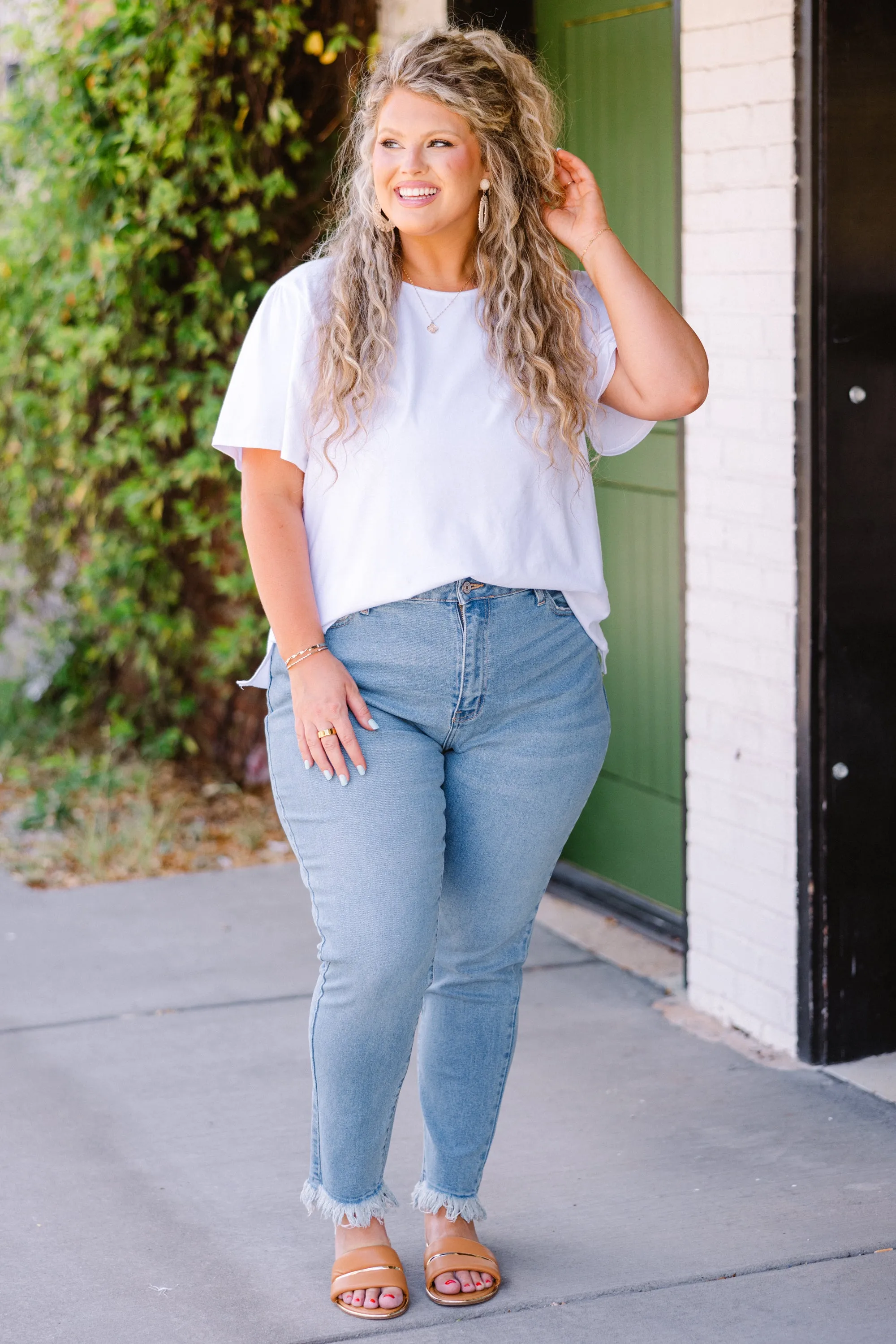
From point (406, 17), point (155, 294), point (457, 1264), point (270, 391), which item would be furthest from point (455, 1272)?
point (155, 294)

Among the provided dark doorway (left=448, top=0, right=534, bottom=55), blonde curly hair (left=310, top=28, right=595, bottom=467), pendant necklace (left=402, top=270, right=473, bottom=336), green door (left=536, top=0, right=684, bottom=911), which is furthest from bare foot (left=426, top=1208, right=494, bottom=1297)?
dark doorway (left=448, top=0, right=534, bottom=55)

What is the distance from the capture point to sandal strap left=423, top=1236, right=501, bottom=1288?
2641 millimetres

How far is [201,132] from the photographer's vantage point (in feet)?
17.8

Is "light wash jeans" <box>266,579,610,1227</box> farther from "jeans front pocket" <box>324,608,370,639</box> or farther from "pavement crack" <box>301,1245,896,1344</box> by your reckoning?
"pavement crack" <box>301,1245,896,1344</box>

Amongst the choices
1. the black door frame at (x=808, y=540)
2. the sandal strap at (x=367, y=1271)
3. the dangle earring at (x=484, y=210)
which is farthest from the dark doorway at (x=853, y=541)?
the sandal strap at (x=367, y=1271)

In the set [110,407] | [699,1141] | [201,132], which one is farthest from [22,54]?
[699,1141]

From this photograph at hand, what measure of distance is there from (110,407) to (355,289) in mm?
3521

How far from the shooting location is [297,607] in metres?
2.41

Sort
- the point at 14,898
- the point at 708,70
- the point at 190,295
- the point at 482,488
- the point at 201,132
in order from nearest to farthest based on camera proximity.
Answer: the point at 482,488
the point at 708,70
the point at 14,898
the point at 201,132
the point at 190,295

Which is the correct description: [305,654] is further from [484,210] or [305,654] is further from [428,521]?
[484,210]

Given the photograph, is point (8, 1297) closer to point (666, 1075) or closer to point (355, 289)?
Result: point (666, 1075)

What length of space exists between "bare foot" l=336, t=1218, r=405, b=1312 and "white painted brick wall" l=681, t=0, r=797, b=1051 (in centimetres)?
129

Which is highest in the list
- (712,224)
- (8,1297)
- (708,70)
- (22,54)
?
(22,54)

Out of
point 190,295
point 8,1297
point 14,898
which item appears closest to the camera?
point 8,1297
